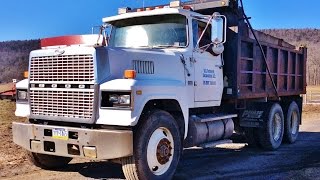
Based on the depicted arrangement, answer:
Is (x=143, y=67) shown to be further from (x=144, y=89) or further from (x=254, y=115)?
(x=254, y=115)

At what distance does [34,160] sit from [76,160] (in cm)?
126

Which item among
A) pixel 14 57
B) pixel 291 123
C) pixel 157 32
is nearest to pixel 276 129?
pixel 291 123

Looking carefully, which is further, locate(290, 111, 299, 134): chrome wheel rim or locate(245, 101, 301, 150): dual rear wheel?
locate(290, 111, 299, 134): chrome wheel rim

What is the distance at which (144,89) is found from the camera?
5633mm

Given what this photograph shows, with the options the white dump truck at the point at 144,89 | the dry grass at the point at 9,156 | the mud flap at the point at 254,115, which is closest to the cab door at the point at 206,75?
the white dump truck at the point at 144,89

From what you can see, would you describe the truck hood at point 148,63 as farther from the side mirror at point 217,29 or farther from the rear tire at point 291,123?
A: the rear tire at point 291,123

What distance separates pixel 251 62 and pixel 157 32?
2.78 metres

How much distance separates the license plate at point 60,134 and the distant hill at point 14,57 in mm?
45933

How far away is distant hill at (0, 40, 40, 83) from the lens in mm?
52006

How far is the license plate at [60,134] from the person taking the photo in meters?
5.77

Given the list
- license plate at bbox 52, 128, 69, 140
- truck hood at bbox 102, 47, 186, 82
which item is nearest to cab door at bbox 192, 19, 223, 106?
truck hood at bbox 102, 47, 186, 82

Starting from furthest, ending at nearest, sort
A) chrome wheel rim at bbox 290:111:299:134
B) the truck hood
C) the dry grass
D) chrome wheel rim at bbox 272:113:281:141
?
1. chrome wheel rim at bbox 290:111:299:134
2. chrome wheel rim at bbox 272:113:281:141
3. the dry grass
4. the truck hood

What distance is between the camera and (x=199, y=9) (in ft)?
28.6

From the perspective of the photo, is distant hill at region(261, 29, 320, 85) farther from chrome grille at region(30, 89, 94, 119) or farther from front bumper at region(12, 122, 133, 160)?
front bumper at region(12, 122, 133, 160)
